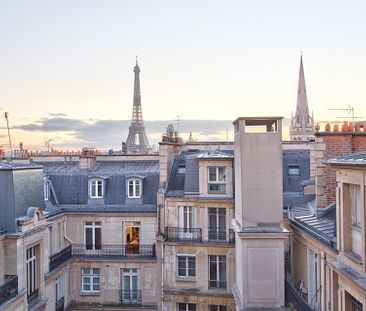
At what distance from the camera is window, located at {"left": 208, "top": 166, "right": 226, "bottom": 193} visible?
2252cm

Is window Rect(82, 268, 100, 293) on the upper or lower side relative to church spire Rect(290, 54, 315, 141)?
lower

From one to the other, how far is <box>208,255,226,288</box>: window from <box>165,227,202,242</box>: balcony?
1.19m

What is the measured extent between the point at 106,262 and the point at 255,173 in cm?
1230

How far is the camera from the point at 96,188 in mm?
25188

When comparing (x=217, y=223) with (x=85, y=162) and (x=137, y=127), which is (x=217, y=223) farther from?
(x=137, y=127)

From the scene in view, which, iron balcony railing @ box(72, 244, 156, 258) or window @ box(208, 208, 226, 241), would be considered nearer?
window @ box(208, 208, 226, 241)

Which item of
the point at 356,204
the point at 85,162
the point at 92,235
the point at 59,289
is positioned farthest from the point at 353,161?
the point at 85,162

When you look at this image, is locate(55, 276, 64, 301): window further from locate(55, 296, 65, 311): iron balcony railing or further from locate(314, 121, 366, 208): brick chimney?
locate(314, 121, 366, 208): brick chimney

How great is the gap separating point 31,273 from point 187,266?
7584 mm

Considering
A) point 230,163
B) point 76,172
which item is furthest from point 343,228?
point 76,172

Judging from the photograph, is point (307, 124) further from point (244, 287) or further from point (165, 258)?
point (244, 287)

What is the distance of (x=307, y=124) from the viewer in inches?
3782

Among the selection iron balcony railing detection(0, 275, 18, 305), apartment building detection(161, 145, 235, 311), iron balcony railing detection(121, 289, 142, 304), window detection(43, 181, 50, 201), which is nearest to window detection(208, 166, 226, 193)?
apartment building detection(161, 145, 235, 311)

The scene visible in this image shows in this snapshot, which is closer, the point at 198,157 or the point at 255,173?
the point at 255,173
